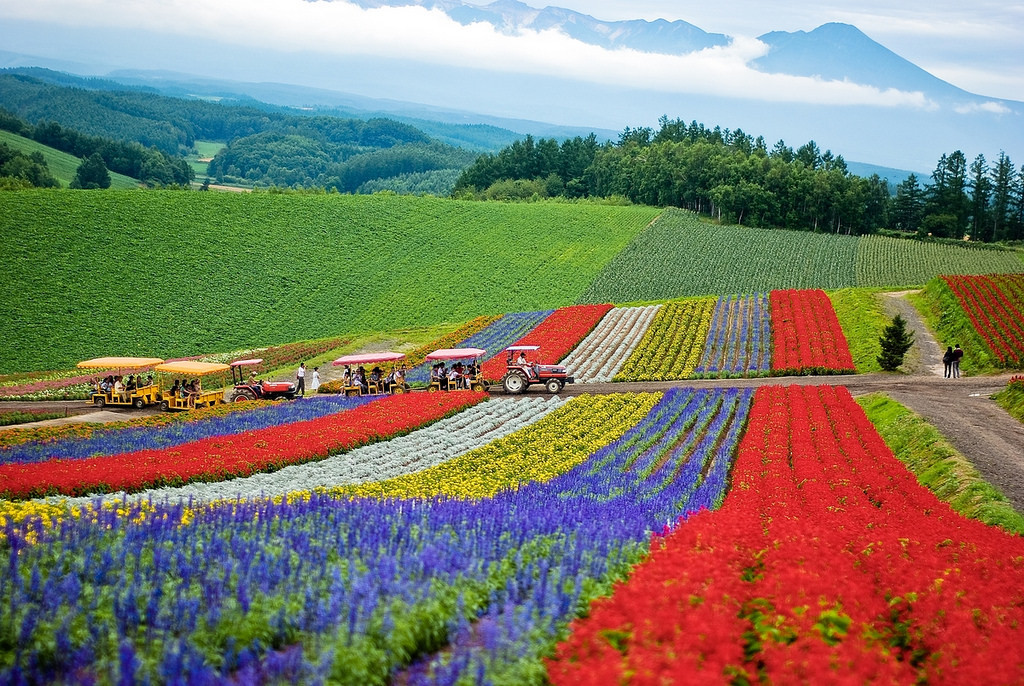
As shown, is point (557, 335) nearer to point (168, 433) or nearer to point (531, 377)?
point (531, 377)

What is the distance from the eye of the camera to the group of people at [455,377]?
38.6 metres

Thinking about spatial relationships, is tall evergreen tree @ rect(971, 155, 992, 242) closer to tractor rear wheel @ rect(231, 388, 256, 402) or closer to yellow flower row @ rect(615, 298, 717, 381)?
yellow flower row @ rect(615, 298, 717, 381)

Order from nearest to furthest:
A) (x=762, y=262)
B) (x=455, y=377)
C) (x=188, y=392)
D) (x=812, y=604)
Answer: (x=812, y=604) < (x=188, y=392) < (x=455, y=377) < (x=762, y=262)

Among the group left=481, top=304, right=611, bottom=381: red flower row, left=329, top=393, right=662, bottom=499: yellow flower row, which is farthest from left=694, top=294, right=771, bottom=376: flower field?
left=329, top=393, right=662, bottom=499: yellow flower row

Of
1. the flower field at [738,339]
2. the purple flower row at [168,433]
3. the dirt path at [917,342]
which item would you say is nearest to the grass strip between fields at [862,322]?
the dirt path at [917,342]

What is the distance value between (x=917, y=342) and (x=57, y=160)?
5413 inches

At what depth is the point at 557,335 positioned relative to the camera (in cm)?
5112

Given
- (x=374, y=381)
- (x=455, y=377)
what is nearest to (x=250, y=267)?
(x=374, y=381)

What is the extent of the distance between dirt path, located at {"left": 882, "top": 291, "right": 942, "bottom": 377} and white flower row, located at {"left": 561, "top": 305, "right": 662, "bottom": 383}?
13976 millimetres

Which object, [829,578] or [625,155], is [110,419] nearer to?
[829,578]

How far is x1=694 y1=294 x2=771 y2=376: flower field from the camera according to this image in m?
42.2

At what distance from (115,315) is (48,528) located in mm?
53058

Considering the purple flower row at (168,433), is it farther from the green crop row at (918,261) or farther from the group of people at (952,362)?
the green crop row at (918,261)

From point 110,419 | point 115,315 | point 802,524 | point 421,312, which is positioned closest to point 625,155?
point 421,312
